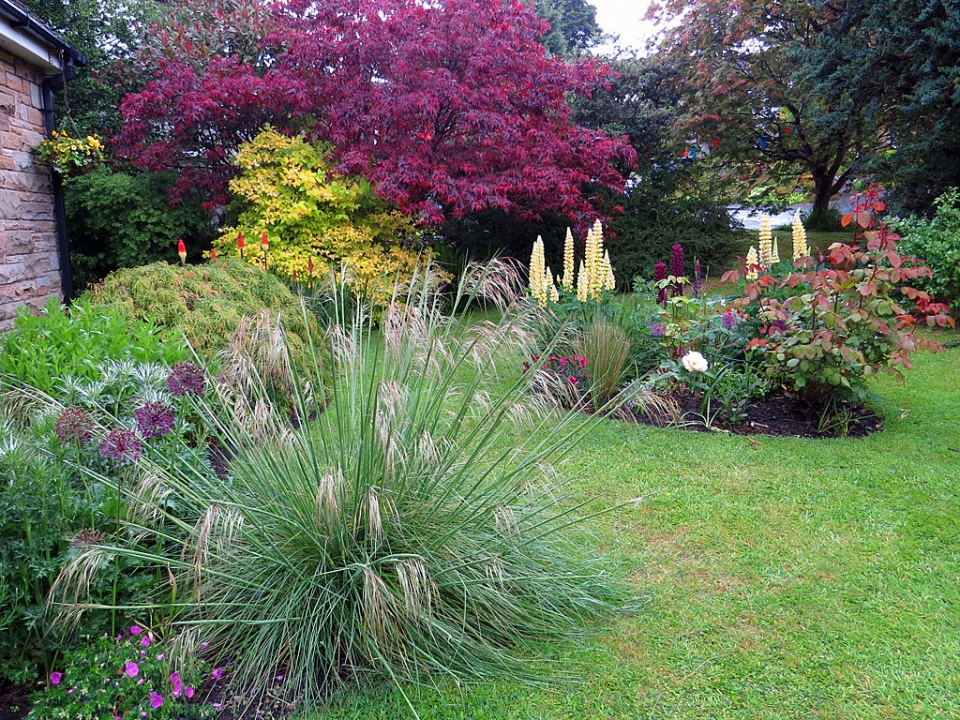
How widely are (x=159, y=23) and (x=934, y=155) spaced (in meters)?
10.9

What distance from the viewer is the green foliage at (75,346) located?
3.07m

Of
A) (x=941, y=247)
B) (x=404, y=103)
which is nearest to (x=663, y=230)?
(x=941, y=247)

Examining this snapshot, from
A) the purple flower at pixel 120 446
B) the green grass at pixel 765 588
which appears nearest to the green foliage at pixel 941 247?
the green grass at pixel 765 588

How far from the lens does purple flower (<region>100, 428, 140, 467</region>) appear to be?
6.29 ft

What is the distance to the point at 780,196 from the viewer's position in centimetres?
1360

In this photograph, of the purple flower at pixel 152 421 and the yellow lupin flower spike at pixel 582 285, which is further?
the yellow lupin flower spike at pixel 582 285

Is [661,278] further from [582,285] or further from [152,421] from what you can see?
[152,421]

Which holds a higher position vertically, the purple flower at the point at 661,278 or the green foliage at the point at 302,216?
the green foliage at the point at 302,216

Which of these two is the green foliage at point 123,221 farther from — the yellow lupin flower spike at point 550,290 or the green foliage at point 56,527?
the green foliage at point 56,527

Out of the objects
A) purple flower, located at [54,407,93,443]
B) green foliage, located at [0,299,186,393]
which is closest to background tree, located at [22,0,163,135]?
green foliage, located at [0,299,186,393]

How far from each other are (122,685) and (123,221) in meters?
7.67

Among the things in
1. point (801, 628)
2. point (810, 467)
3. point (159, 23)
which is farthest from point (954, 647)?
point (159, 23)

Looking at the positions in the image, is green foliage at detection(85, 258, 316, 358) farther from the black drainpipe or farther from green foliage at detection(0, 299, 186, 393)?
the black drainpipe

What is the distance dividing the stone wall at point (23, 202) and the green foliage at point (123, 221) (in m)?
1.24
